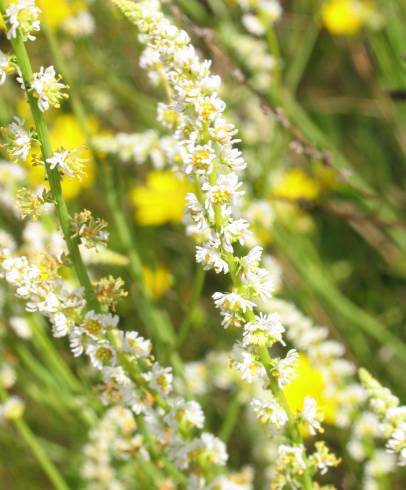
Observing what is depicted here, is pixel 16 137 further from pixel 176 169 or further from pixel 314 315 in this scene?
pixel 314 315

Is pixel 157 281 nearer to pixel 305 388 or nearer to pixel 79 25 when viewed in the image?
pixel 305 388

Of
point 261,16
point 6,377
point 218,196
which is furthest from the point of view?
point 261,16

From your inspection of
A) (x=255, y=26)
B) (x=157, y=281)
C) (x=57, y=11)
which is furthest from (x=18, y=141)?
(x=57, y=11)

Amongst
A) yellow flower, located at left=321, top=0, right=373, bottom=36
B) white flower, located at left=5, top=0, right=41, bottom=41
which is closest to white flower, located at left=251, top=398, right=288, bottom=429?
white flower, located at left=5, top=0, right=41, bottom=41

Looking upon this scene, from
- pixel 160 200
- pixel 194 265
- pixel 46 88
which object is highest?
pixel 160 200

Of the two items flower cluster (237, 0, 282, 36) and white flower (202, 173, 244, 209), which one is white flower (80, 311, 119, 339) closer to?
white flower (202, 173, 244, 209)

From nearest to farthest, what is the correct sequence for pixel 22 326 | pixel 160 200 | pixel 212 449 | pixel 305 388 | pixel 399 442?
pixel 399 442
pixel 212 449
pixel 22 326
pixel 305 388
pixel 160 200

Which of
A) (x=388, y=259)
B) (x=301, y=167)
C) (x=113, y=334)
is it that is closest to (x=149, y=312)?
(x=113, y=334)

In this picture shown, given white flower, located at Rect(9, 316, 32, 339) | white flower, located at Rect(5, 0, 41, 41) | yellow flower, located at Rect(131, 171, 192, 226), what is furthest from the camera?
yellow flower, located at Rect(131, 171, 192, 226)
